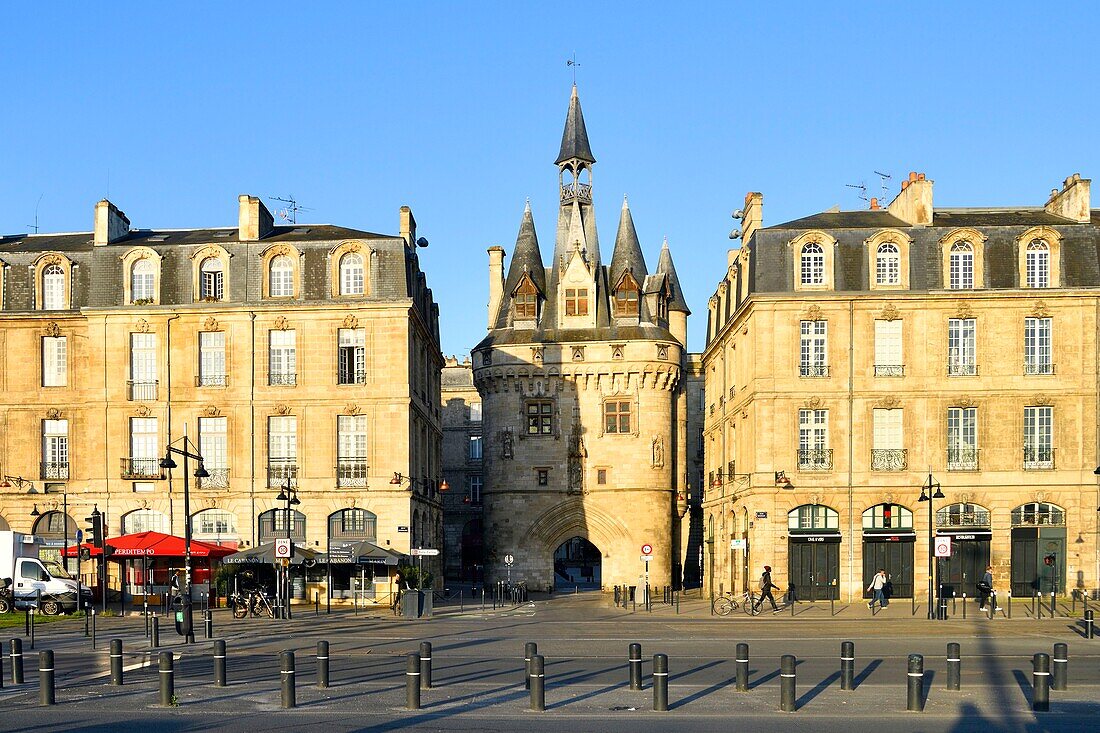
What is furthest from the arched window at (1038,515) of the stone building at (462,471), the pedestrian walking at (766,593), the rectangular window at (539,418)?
the stone building at (462,471)

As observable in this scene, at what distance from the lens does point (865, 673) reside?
2305 cm

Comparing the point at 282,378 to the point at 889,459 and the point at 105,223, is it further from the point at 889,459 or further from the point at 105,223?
the point at 889,459

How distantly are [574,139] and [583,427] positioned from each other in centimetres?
1799

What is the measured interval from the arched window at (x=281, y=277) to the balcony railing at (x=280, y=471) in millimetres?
6303

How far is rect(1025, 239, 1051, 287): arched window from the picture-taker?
150 feet

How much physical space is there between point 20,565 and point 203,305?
37.6 feet

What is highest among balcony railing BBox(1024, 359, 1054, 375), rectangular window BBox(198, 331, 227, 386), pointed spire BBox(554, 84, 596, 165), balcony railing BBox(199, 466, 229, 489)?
pointed spire BBox(554, 84, 596, 165)

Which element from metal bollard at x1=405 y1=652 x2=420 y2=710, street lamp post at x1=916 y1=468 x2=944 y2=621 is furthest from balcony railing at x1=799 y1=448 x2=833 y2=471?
metal bollard at x1=405 y1=652 x2=420 y2=710

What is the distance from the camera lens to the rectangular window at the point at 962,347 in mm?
45812

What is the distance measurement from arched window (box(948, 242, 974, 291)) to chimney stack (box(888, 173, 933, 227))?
1568 millimetres

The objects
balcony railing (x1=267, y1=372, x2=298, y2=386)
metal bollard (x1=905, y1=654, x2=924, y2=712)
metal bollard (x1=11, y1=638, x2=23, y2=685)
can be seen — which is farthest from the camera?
balcony railing (x1=267, y1=372, x2=298, y2=386)

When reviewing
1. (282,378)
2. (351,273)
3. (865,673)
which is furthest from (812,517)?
(865,673)

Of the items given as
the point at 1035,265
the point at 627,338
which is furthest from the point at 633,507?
the point at 1035,265

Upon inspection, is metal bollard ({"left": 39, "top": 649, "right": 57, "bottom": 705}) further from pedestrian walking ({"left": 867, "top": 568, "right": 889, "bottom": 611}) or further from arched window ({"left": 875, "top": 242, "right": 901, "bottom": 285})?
arched window ({"left": 875, "top": 242, "right": 901, "bottom": 285})
